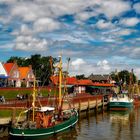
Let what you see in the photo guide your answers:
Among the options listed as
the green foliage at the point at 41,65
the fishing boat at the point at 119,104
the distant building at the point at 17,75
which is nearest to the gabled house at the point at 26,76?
the distant building at the point at 17,75

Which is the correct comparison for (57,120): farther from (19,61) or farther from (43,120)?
(19,61)

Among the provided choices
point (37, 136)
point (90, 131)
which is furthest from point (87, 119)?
point (37, 136)

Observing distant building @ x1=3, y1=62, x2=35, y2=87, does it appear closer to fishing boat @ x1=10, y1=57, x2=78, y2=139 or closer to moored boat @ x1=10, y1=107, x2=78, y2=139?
fishing boat @ x1=10, y1=57, x2=78, y2=139

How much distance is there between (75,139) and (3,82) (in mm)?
65210

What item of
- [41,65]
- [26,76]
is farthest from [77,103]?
[41,65]

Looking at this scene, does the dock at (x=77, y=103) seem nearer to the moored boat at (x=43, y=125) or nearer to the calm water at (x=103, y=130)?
the moored boat at (x=43, y=125)

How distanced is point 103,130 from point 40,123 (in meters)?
15.6

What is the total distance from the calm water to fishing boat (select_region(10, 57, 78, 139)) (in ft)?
5.05

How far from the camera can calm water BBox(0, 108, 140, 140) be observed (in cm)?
6337

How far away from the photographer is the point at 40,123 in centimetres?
6019

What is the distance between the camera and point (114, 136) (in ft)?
211

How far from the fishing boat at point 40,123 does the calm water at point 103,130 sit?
60.7 inches

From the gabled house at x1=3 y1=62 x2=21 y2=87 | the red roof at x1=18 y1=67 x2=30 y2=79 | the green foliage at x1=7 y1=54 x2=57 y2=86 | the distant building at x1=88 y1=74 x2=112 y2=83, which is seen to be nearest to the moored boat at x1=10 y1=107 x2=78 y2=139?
the gabled house at x1=3 y1=62 x2=21 y2=87

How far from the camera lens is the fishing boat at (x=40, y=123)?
5578 cm
